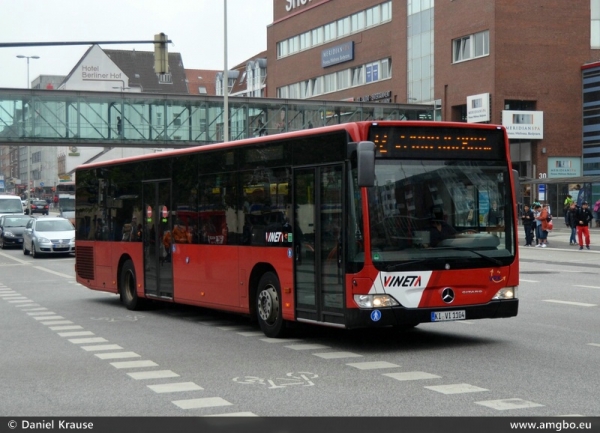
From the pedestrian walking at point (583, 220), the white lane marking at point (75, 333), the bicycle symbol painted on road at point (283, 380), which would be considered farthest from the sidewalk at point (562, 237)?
the bicycle symbol painted on road at point (283, 380)

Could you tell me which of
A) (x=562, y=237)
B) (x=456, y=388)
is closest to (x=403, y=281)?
(x=456, y=388)

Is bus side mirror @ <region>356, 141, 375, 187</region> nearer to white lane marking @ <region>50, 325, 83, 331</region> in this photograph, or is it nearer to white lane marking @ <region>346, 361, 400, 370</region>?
white lane marking @ <region>346, 361, 400, 370</region>

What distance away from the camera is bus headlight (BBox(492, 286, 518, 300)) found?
40.3 feet

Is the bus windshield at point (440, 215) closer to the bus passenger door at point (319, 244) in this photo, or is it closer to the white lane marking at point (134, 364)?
the bus passenger door at point (319, 244)

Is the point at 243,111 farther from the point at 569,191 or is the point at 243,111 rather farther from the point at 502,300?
the point at 502,300

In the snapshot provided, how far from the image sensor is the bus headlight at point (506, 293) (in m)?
12.3

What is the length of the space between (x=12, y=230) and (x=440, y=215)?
39552 millimetres

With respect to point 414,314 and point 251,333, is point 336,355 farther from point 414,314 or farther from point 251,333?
point 251,333

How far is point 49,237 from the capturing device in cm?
3972

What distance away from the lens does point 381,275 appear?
1160 cm

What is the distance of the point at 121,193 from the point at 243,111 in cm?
4982

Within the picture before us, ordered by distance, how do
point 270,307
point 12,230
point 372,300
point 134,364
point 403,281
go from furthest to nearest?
point 12,230
point 270,307
point 403,281
point 372,300
point 134,364

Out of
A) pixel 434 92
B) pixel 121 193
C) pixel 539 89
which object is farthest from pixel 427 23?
pixel 121 193

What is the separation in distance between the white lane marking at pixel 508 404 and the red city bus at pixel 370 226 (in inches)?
128
